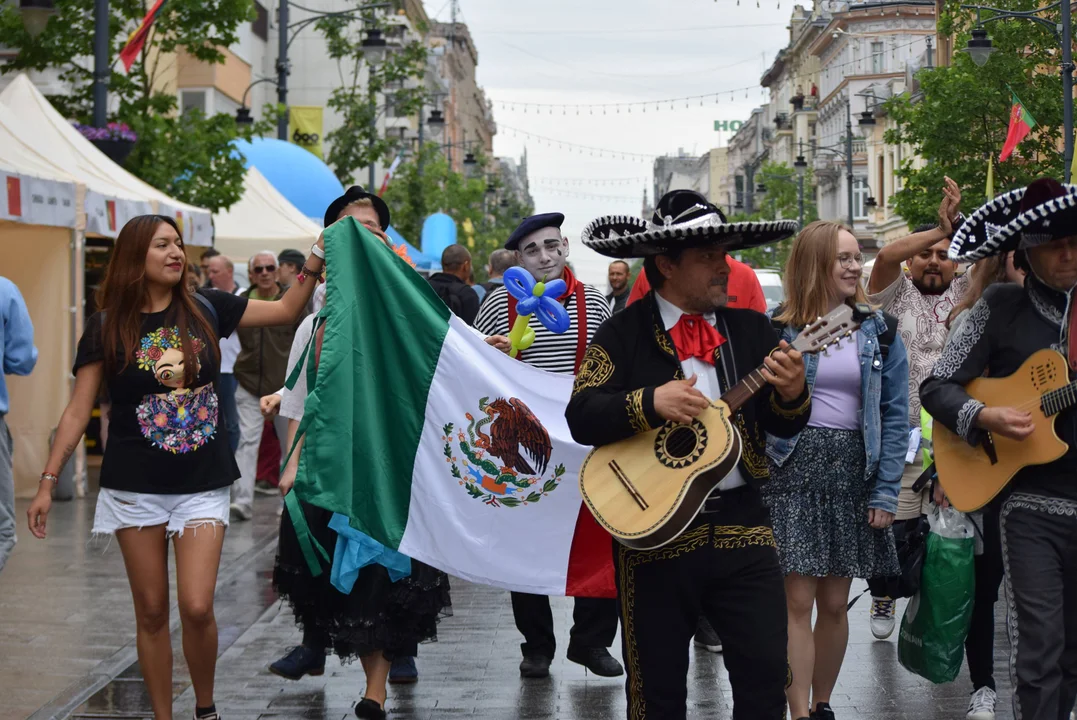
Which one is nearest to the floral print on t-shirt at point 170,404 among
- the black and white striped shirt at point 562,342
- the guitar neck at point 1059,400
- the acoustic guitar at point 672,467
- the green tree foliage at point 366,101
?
the black and white striped shirt at point 562,342

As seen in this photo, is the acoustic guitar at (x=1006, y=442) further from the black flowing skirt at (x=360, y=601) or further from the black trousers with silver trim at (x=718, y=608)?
the black flowing skirt at (x=360, y=601)

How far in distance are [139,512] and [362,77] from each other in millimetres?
55788

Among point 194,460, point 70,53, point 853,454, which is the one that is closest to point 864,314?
point 853,454

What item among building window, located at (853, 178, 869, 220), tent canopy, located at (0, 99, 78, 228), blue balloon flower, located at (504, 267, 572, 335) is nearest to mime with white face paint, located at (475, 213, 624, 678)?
blue balloon flower, located at (504, 267, 572, 335)

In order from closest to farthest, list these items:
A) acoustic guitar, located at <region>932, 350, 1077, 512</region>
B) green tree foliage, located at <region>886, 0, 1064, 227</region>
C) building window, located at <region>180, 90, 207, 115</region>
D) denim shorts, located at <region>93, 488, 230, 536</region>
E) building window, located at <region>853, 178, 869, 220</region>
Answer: acoustic guitar, located at <region>932, 350, 1077, 512</region> < denim shorts, located at <region>93, 488, 230, 536</region> < green tree foliage, located at <region>886, 0, 1064, 227</region> < building window, located at <region>180, 90, 207, 115</region> < building window, located at <region>853, 178, 869, 220</region>

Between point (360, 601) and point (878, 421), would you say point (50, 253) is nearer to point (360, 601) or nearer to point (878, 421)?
point (360, 601)

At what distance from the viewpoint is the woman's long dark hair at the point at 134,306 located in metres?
5.84

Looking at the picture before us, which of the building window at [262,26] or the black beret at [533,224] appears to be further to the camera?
the building window at [262,26]

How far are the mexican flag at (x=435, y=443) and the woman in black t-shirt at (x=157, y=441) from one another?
0.44 meters

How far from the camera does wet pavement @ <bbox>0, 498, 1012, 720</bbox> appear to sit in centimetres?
666

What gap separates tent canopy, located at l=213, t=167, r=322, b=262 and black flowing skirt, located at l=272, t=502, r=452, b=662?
13.9 metres

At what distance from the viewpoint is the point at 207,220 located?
52.1 ft

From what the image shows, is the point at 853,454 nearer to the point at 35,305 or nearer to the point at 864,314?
the point at 864,314

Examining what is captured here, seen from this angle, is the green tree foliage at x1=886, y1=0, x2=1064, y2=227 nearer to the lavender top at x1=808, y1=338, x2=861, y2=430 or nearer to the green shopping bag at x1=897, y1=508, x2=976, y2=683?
the green shopping bag at x1=897, y1=508, x2=976, y2=683
